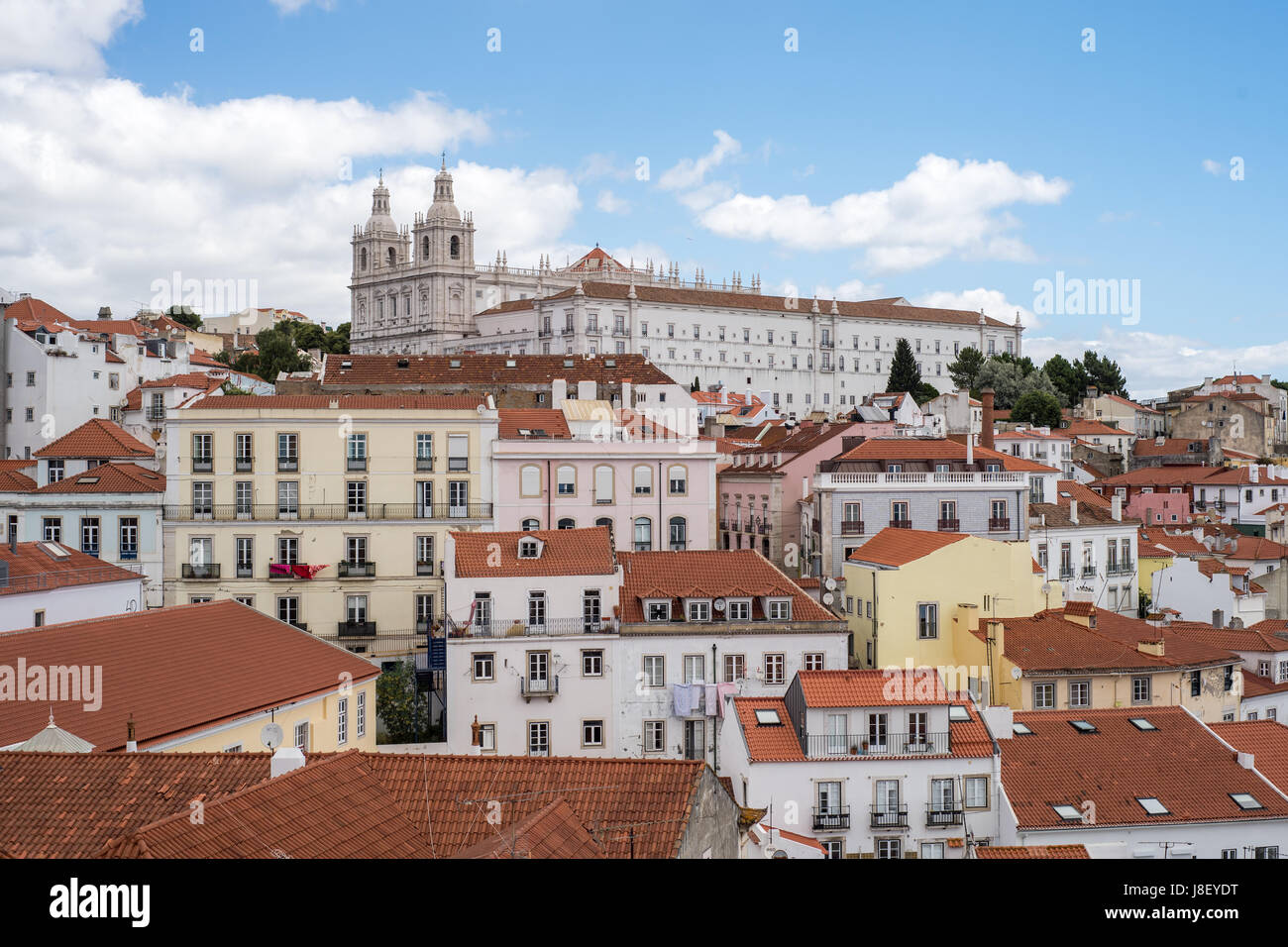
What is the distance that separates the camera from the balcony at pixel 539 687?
1194 inches

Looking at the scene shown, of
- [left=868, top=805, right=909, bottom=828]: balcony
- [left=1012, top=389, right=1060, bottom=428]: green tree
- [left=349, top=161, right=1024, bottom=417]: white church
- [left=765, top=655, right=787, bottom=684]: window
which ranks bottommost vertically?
[left=868, top=805, right=909, bottom=828]: balcony

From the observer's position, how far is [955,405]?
74875 millimetres

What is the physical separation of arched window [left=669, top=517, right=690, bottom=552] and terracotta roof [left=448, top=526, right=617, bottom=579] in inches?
409

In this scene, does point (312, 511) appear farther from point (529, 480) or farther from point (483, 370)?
point (483, 370)

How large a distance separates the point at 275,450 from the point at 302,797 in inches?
1222

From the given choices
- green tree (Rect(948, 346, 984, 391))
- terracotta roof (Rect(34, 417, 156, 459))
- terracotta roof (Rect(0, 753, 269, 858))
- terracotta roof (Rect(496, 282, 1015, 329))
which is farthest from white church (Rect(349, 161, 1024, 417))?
terracotta roof (Rect(0, 753, 269, 858))

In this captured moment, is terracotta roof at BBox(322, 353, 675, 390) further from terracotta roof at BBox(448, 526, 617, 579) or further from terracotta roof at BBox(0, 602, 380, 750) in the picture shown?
terracotta roof at BBox(0, 602, 380, 750)

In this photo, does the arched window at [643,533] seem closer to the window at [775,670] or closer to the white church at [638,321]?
the window at [775,670]

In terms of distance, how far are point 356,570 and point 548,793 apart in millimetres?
29104

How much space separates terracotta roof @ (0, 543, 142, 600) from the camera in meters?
27.7

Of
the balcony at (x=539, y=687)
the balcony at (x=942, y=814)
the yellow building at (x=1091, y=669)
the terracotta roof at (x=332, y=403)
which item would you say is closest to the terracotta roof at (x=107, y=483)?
the terracotta roof at (x=332, y=403)
